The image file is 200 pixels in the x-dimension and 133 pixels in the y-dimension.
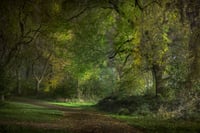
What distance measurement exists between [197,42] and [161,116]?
8428mm

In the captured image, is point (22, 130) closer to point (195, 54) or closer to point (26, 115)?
point (26, 115)

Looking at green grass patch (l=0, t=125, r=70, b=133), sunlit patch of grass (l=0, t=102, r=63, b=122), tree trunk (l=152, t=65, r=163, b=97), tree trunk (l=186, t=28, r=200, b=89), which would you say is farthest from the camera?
tree trunk (l=152, t=65, r=163, b=97)

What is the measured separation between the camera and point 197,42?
17.6 meters

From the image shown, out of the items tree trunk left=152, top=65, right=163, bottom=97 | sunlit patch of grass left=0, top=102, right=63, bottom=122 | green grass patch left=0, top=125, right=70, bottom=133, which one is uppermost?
tree trunk left=152, top=65, right=163, bottom=97

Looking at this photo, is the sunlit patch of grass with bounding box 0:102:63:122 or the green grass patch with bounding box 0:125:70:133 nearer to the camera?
the green grass patch with bounding box 0:125:70:133

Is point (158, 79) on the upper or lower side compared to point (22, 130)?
upper

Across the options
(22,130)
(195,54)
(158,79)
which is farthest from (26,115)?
(158,79)

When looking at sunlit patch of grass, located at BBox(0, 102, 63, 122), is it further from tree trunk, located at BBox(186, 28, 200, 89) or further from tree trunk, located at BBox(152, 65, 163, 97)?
tree trunk, located at BBox(186, 28, 200, 89)

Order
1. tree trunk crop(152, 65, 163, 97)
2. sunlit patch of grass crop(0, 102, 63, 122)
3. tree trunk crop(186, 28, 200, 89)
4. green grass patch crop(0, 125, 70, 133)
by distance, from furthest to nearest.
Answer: tree trunk crop(152, 65, 163, 97) < sunlit patch of grass crop(0, 102, 63, 122) < tree trunk crop(186, 28, 200, 89) < green grass patch crop(0, 125, 70, 133)

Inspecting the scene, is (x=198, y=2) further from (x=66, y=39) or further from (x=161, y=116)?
(x=66, y=39)

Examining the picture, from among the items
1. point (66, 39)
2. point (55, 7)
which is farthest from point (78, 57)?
point (55, 7)

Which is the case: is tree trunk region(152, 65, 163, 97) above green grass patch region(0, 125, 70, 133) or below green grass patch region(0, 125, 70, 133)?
above

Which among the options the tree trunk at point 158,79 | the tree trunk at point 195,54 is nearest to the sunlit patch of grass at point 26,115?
the tree trunk at point 158,79

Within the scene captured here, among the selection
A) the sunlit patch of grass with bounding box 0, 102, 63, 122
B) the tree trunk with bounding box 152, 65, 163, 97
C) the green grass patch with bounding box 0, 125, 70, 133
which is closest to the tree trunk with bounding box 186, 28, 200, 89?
the green grass patch with bounding box 0, 125, 70, 133
